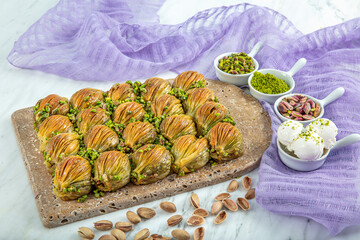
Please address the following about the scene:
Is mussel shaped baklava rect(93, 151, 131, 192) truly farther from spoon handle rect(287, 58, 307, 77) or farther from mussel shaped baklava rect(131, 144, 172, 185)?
spoon handle rect(287, 58, 307, 77)

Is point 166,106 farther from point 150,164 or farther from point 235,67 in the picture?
point 235,67

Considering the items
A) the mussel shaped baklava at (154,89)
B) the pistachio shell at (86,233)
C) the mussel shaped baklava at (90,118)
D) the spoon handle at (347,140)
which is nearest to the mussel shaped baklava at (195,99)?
the mussel shaped baklava at (154,89)

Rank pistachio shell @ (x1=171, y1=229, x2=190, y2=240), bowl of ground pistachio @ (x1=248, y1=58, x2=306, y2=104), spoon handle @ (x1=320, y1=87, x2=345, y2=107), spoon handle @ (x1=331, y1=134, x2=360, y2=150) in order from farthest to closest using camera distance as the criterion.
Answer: bowl of ground pistachio @ (x1=248, y1=58, x2=306, y2=104) < spoon handle @ (x1=320, y1=87, x2=345, y2=107) < spoon handle @ (x1=331, y1=134, x2=360, y2=150) < pistachio shell @ (x1=171, y1=229, x2=190, y2=240)

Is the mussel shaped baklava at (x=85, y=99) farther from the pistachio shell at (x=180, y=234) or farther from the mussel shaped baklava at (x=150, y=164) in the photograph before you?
the pistachio shell at (x=180, y=234)

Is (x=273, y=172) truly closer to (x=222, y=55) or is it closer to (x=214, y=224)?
(x=214, y=224)

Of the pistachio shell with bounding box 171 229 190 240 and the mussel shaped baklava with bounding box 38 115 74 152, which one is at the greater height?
the mussel shaped baklava with bounding box 38 115 74 152

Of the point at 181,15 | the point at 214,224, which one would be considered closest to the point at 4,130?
the point at 214,224

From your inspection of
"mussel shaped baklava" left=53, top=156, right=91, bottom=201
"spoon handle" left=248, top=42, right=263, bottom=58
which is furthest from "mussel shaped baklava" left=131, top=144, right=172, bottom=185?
"spoon handle" left=248, top=42, right=263, bottom=58
